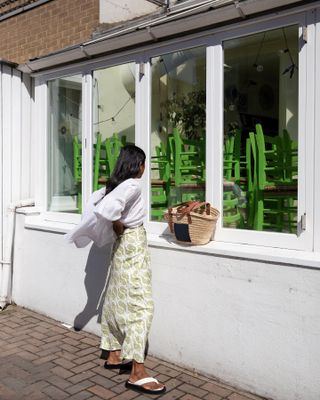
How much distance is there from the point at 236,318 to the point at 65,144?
3113 millimetres

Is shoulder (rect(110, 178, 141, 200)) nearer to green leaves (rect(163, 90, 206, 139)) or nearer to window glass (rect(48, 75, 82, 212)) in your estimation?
green leaves (rect(163, 90, 206, 139))

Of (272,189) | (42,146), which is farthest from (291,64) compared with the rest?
(42,146)

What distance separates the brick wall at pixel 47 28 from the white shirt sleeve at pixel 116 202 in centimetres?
341

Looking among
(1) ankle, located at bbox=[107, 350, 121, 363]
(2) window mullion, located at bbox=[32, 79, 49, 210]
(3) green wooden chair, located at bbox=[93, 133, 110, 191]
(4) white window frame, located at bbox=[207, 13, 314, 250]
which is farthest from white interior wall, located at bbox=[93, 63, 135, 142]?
(1) ankle, located at bbox=[107, 350, 121, 363]

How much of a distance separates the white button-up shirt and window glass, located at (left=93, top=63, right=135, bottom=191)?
1.18 m

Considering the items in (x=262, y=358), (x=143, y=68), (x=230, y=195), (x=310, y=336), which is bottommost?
(x=262, y=358)

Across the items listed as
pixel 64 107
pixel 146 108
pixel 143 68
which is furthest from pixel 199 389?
pixel 64 107

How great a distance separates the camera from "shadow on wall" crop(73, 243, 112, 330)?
4590 millimetres

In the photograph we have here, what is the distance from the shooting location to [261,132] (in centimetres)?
412

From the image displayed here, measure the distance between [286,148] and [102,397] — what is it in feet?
7.91

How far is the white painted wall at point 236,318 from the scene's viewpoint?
3193 mm

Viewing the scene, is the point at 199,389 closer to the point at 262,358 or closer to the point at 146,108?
the point at 262,358

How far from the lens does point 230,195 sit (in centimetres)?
406

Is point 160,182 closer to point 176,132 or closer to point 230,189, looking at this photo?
point 176,132
